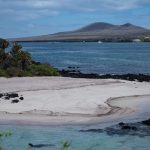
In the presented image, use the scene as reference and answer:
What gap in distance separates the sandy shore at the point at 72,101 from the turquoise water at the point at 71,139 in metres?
1.89

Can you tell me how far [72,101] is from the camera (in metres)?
31.7

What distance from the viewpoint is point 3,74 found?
47.6 metres

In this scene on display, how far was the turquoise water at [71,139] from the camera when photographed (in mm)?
20562

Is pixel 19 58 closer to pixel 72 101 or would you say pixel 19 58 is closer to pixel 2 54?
pixel 2 54

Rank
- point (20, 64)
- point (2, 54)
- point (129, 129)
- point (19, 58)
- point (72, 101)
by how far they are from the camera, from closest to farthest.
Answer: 1. point (129, 129)
2. point (72, 101)
3. point (20, 64)
4. point (19, 58)
5. point (2, 54)

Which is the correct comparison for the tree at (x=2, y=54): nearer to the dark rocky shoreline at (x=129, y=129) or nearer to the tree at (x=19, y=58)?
the tree at (x=19, y=58)

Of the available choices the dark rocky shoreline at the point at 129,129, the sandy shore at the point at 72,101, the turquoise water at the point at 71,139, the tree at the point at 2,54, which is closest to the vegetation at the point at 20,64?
the tree at the point at 2,54

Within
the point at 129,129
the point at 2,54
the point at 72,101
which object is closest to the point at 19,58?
the point at 2,54

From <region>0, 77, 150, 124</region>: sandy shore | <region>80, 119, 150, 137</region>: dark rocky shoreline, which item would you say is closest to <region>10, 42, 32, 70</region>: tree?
<region>0, 77, 150, 124</region>: sandy shore

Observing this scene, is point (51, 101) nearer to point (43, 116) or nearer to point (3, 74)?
point (43, 116)

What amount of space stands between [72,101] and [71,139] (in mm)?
9854

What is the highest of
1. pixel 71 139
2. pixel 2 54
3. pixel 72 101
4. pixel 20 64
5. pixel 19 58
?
pixel 2 54

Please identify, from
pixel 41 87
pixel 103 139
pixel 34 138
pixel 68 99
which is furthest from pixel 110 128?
pixel 41 87

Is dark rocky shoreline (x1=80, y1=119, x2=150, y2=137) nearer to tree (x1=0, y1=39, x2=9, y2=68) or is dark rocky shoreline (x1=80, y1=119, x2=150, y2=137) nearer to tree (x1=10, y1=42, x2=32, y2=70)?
tree (x1=10, y1=42, x2=32, y2=70)
